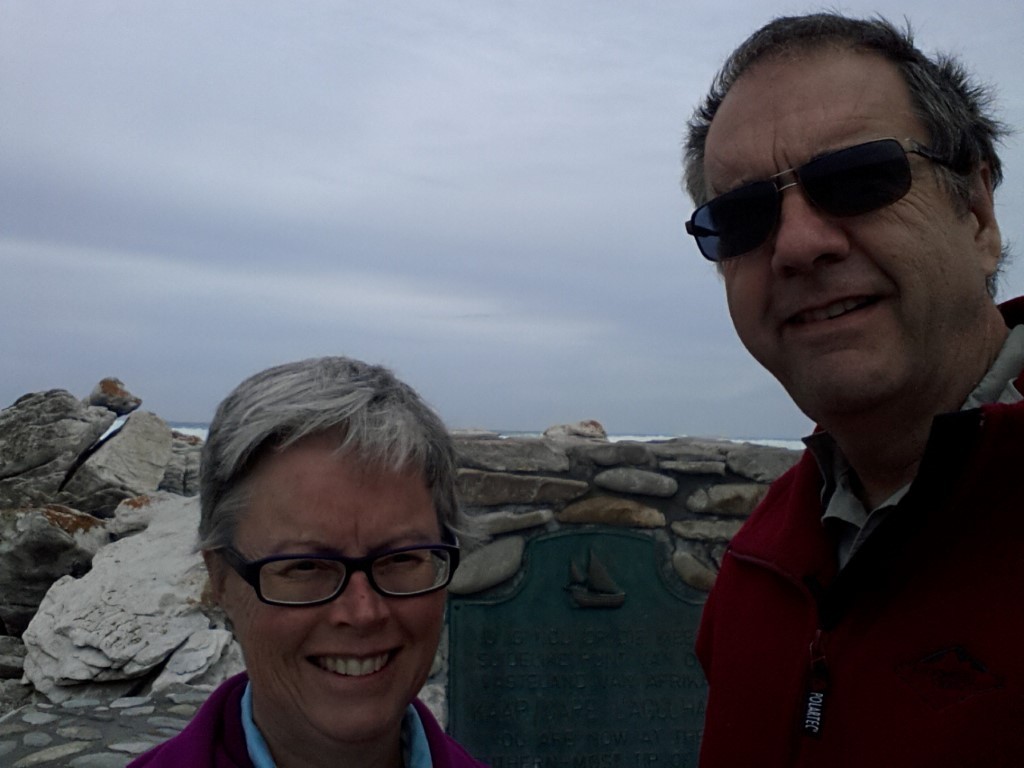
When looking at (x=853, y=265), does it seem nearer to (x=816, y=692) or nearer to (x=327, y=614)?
(x=816, y=692)

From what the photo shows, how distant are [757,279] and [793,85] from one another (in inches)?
12.6

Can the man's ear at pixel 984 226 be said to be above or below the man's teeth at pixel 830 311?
above

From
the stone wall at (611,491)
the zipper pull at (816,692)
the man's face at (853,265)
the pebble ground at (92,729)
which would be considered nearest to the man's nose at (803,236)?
the man's face at (853,265)

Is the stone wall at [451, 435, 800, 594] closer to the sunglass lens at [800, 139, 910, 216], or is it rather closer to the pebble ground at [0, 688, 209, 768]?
the pebble ground at [0, 688, 209, 768]

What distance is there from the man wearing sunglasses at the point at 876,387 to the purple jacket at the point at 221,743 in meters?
0.51

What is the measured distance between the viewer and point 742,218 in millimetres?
1465

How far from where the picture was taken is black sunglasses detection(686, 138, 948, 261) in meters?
1.36

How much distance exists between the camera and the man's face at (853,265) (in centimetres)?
133

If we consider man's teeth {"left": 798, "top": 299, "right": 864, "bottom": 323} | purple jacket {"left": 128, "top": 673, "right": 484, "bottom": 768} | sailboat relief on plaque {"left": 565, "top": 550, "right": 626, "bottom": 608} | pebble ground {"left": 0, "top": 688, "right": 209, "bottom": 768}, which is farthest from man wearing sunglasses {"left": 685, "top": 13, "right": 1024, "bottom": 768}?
pebble ground {"left": 0, "top": 688, "right": 209, "bottom": 768}

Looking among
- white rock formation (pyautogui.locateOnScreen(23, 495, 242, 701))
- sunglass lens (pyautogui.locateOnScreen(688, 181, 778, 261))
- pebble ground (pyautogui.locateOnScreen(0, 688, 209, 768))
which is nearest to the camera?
sunglass lens (pyautogui.locateOnScreen(688, 181, 778, 261))

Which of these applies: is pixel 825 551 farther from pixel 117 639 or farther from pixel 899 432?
pixel 117 639

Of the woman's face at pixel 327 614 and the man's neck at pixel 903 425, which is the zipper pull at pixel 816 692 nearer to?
the man's neck at pixel 903 425

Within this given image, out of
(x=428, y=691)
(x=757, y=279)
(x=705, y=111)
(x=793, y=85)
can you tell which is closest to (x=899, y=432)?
(x=757, y=279)

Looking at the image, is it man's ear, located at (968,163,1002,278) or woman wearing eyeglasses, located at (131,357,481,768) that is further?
man's ear, located at (968,163,1002,278)
